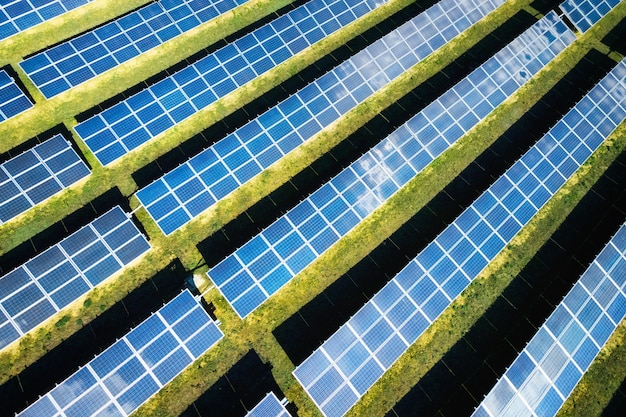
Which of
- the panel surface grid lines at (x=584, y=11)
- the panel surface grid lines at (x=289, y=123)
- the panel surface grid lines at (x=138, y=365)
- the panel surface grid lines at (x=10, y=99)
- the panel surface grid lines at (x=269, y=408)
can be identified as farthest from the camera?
the panel surface grid lines at (x=584, y=11)

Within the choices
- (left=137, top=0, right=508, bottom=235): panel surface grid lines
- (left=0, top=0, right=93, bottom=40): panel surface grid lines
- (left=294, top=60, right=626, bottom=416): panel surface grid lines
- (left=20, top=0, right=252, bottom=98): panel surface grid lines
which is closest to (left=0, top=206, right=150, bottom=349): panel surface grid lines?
(left=137, top=0, right=508, bottom=235): panel surface grid lines

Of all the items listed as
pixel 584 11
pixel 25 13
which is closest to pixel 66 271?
pixel 25 13

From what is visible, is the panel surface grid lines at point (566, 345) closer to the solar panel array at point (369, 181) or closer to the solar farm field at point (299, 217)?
the solar farm field at point (299, 217)

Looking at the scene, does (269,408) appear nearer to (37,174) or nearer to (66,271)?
(66,271)

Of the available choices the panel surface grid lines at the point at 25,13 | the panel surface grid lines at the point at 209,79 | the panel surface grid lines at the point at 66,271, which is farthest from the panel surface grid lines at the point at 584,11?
the panel surface grid lines at the point at 25,13

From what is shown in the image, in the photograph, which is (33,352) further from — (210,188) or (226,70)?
(226,70)

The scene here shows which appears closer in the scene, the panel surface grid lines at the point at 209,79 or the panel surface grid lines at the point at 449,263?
the panel surface grid lines at the point at 449,263
